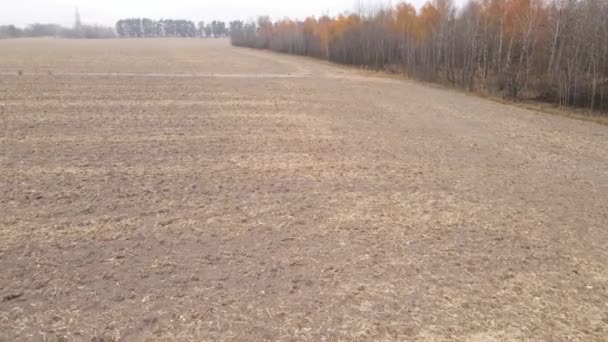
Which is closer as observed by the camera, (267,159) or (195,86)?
(267,159)

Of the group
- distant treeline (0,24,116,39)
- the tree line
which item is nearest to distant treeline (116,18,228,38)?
distant treeline (0,24,116,39)

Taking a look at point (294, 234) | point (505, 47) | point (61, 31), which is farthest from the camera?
point (61, 31)

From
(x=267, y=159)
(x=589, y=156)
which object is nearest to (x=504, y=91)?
(x=589, y=156)

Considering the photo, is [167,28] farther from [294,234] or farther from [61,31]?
[294,234]

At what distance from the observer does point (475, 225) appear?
205 inches

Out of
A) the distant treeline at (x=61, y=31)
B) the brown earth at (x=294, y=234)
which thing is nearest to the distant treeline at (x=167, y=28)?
the distant treeline at (x=61, y=31)

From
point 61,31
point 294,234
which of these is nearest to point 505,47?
point 294,234

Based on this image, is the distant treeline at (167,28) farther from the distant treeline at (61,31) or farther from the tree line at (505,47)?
the tree line at (505,47)

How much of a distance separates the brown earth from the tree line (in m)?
10.1

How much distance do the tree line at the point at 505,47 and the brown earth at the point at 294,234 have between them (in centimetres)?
1006

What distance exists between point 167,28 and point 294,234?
200m

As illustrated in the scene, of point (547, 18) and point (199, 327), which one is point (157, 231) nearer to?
point (199, 327)

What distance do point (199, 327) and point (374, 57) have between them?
40.2 metres

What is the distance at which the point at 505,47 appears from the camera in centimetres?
2328
